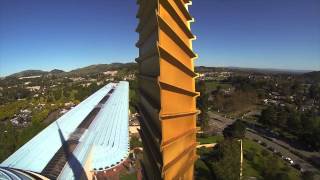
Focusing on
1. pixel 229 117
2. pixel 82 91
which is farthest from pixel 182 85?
pixel 82 91

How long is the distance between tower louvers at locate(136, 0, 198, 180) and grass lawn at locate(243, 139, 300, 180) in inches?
1232

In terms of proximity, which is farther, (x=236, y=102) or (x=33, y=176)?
Result: (x=236, y=102)

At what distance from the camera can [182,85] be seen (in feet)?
14.6

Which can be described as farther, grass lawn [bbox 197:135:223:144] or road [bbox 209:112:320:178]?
grass lawn [bbox 197:135:223:144]

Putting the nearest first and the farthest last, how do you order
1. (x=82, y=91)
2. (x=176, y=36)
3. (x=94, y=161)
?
(x=176, y=36) → (x=94, y=161) → (x=82, y=91)

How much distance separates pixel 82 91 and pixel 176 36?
343 feet

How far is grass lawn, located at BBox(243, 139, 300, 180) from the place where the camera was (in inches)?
1387

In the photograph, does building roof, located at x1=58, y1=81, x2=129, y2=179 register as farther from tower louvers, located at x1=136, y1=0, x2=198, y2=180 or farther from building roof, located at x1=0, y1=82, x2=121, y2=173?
tower louvers, located at x1=136, y1=0, x2=198, y2=180

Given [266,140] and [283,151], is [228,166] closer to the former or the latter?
[283,151]

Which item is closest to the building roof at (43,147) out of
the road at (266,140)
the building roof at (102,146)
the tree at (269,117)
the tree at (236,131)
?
the building roof at (102,146)

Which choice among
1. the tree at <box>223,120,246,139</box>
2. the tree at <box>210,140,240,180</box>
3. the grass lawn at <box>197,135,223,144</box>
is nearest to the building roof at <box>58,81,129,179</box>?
the tree at <box>210,140,240,180</box>

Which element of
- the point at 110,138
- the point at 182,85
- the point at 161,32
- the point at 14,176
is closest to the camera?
the point at 161,32

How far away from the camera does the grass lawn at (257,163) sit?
35.2 metres

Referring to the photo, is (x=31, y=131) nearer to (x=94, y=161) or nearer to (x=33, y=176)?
(x=94, y=161)
